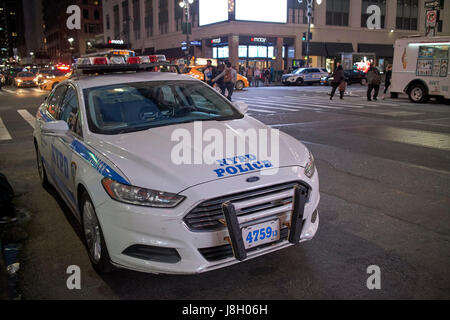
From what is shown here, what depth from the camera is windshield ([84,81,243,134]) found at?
409 centimetres

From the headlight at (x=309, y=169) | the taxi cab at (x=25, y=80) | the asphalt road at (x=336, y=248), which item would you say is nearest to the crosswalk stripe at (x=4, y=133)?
the asphalt road at (x=336, y=248)

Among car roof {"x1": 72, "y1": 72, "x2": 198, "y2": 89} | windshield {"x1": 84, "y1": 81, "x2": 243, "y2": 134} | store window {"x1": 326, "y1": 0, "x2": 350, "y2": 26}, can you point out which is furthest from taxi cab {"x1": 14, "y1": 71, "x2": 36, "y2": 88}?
windshield {"x1": 84, "y1": 81, "x2": 243, "y2": 134}

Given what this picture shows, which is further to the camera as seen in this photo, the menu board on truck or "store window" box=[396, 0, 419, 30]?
"store window" box=[396, 0, 419, 30]

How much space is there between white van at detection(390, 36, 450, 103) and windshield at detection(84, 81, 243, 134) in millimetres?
16647

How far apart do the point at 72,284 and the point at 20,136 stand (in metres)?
8.74

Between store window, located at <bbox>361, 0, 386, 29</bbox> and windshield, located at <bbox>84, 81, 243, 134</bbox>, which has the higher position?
store window, located at <bbox>361, 0, 386, 29</bbox>

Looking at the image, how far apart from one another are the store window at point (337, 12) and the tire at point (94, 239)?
4995 cm

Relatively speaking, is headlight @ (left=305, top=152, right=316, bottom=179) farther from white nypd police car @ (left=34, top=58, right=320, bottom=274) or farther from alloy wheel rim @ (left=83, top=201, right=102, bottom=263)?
alloy wheel rim @ (left=83, top=201, right=102, bottom=263)

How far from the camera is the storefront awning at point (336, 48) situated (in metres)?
49.0

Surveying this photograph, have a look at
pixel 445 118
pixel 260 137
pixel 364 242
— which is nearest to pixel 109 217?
pixel 260 137

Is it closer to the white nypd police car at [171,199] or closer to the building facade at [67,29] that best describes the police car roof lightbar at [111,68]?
the white nypd police car at [171,199]

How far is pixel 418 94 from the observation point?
63.8 feet
